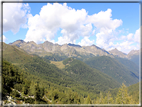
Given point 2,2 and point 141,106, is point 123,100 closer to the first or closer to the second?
point 141,106

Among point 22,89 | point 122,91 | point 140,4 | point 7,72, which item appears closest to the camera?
point 140,4

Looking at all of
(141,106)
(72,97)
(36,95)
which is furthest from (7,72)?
(141,106)

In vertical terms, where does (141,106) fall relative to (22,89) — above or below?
above

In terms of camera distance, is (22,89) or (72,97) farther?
(72,97)

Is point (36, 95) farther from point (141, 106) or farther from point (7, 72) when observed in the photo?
point (141, 106)

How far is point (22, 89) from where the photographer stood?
33.7m

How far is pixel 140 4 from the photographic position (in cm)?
852

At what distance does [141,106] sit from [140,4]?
12148mm

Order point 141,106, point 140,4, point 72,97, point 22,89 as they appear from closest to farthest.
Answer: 1. point 140,4
2. point 141,106
3. point 22,89
4. point 72,97

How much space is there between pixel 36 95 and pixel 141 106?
29.9 meters

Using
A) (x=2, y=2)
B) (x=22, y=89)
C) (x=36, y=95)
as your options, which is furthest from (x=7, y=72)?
(x=2, y=2)

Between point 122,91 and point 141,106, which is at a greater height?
point 141,106

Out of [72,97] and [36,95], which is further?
[72,97]

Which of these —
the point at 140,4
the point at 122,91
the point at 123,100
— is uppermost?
the point at 140,4
